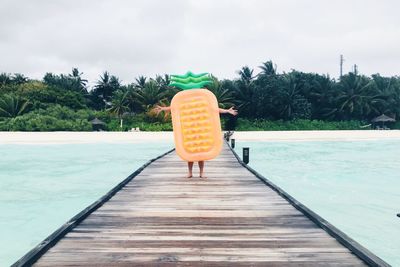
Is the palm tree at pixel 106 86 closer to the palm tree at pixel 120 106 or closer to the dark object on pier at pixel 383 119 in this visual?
the palm tree at pixel 120 106

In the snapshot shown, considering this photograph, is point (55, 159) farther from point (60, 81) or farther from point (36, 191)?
point (60, 81)

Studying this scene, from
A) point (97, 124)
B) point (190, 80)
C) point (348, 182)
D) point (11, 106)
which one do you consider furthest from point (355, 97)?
point (190, 80)

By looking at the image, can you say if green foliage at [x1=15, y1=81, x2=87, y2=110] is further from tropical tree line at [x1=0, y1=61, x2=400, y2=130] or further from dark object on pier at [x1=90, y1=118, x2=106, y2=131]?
dark object on pier at [x1=90, y1=118, x2=106, y2=131]

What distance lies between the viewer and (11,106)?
38875 millimetres

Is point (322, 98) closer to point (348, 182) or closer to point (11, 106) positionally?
point (348, 182)

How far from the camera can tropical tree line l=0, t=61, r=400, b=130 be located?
40.5m

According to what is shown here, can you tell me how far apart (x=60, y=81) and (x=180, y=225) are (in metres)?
54.9

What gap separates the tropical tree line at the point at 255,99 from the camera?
133ft

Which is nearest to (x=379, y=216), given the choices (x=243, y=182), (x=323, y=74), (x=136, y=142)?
(x=243, y=182)

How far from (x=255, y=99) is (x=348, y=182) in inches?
1104

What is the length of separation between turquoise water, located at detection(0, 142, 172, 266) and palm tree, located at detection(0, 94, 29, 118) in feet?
36.5

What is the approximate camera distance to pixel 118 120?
4175 cm

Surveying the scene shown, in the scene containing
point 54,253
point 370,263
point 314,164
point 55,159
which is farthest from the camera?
point 55,159

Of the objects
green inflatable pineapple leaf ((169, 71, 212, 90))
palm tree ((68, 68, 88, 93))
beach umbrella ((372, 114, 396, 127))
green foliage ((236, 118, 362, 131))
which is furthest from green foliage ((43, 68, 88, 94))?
green inflatable pineapple leaf ((169, 71, 212, 90))
